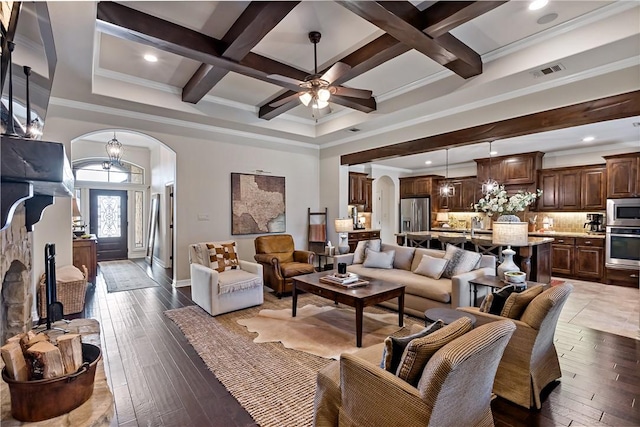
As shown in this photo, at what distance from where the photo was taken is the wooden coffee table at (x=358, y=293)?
128 inches

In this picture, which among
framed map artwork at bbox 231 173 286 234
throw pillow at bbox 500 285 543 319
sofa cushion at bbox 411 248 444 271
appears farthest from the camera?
framed map artwork at bbox 231 173 286 234

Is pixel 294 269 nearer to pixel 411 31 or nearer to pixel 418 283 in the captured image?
pixel 418 283

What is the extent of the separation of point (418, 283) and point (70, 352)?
3.65m

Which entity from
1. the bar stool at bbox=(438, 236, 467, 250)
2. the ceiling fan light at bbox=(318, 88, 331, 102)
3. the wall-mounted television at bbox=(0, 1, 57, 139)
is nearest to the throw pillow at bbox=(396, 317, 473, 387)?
the wall-mounted television at bbox=(0, 1, 57, 139)

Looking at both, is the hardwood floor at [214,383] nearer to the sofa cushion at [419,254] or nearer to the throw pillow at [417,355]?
the throw pillow at [417,355]

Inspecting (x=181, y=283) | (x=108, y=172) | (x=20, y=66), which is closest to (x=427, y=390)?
(x=20, y=66)

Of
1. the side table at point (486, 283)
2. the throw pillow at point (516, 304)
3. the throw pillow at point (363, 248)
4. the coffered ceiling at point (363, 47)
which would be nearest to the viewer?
the throw pillow at point (516, 304)

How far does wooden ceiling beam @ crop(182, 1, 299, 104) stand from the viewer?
267 cm

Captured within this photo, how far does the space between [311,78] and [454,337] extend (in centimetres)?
275

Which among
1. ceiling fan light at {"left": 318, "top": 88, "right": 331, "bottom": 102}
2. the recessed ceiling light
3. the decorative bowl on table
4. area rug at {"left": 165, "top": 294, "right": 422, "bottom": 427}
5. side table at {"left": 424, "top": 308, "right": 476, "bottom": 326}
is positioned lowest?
area rug at {"left": 165, "top": 294, "right": 422, "bottom": 427}

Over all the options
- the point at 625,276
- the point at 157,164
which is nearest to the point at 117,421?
the point at 157,164

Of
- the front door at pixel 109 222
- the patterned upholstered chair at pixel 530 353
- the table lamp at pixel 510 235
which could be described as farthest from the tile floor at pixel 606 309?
the front door at pixel 109 222

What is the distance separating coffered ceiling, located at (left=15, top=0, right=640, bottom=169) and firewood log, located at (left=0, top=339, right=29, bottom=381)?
2.55 m

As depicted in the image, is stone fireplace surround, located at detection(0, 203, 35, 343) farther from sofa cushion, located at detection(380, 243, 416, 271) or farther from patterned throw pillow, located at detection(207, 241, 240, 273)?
sofa cushion, located at detection(380, 243, 416, 271)
